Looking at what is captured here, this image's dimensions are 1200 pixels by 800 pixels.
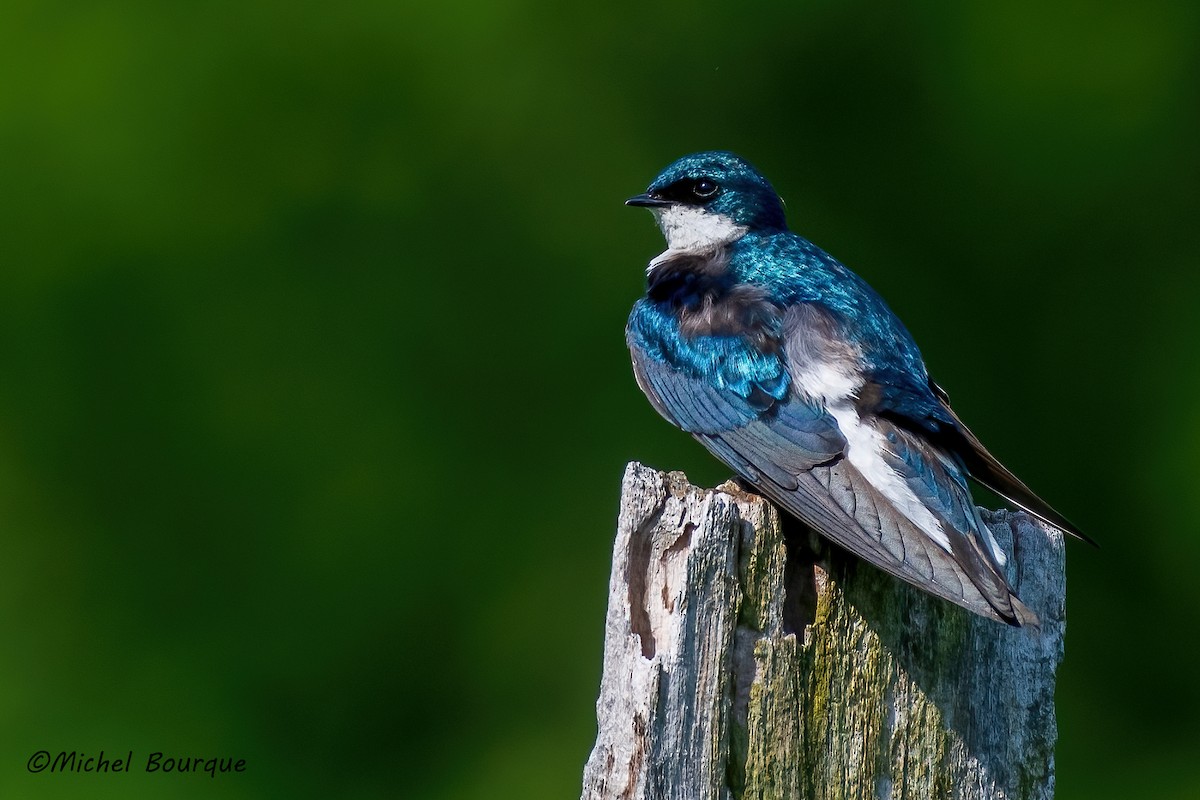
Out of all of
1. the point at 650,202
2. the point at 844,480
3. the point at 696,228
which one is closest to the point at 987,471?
the point at 844,480

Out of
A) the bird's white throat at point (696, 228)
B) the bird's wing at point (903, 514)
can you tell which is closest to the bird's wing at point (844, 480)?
the bird's wing at point (903, 514)

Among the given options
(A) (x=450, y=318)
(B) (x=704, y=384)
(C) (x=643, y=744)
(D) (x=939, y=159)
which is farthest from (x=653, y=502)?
(D) (x=939, y=159)

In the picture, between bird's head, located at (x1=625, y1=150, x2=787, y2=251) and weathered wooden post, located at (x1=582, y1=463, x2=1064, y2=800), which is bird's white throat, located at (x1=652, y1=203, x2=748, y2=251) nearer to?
bird's head, located at (x1=625, y1=150, x2=787, y2=251)

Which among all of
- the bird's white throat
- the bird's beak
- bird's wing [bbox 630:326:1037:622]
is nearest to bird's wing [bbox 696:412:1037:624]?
bird's wing [bbox 630:326:1037:622]

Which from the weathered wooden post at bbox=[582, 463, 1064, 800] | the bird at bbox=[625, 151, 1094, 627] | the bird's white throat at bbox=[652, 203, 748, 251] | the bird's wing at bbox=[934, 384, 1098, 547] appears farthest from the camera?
the bird's white throat at bbox=[652, 203, 748, 251]

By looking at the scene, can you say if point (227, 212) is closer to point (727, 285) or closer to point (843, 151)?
point (843, 151)
